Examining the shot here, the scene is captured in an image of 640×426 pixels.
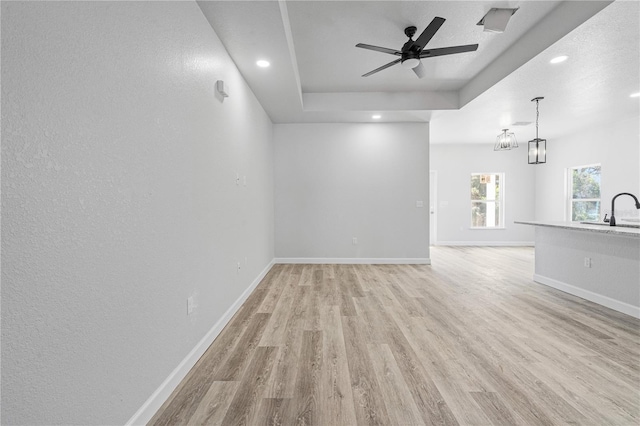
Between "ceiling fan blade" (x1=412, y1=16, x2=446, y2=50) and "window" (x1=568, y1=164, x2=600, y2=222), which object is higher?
"ceiling fan blade" (x1=412, y1=16, x2=446, y2=50)

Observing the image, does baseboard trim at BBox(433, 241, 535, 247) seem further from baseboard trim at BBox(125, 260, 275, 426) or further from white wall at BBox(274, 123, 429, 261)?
baseboard trim at BBox(125, 260, 275, 426)

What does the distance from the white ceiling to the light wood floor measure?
2.53 metres

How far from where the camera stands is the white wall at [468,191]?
747 cm

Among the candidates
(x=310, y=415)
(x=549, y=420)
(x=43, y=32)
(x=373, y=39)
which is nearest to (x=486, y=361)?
(x=549, y=420)

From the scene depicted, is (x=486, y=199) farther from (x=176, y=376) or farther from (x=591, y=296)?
(x=176, y=376)

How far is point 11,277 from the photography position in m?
0.79

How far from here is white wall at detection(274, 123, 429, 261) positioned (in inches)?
204

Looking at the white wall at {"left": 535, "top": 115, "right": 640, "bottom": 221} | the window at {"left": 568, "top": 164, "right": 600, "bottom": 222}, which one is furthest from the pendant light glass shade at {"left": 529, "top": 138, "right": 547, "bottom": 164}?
the window at {"left": 568, "top": 164, "right": 600, "bottom": 222}

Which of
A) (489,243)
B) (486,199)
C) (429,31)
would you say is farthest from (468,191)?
(429,31)

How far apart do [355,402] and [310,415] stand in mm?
262

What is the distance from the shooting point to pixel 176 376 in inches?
65.6

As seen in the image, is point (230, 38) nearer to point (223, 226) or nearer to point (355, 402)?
point (223, 226)

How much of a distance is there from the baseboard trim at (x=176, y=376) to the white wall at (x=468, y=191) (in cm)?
648

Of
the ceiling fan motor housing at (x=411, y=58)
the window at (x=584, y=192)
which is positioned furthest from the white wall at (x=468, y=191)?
the ceiling fan motor housing at (x=411, y=58)
